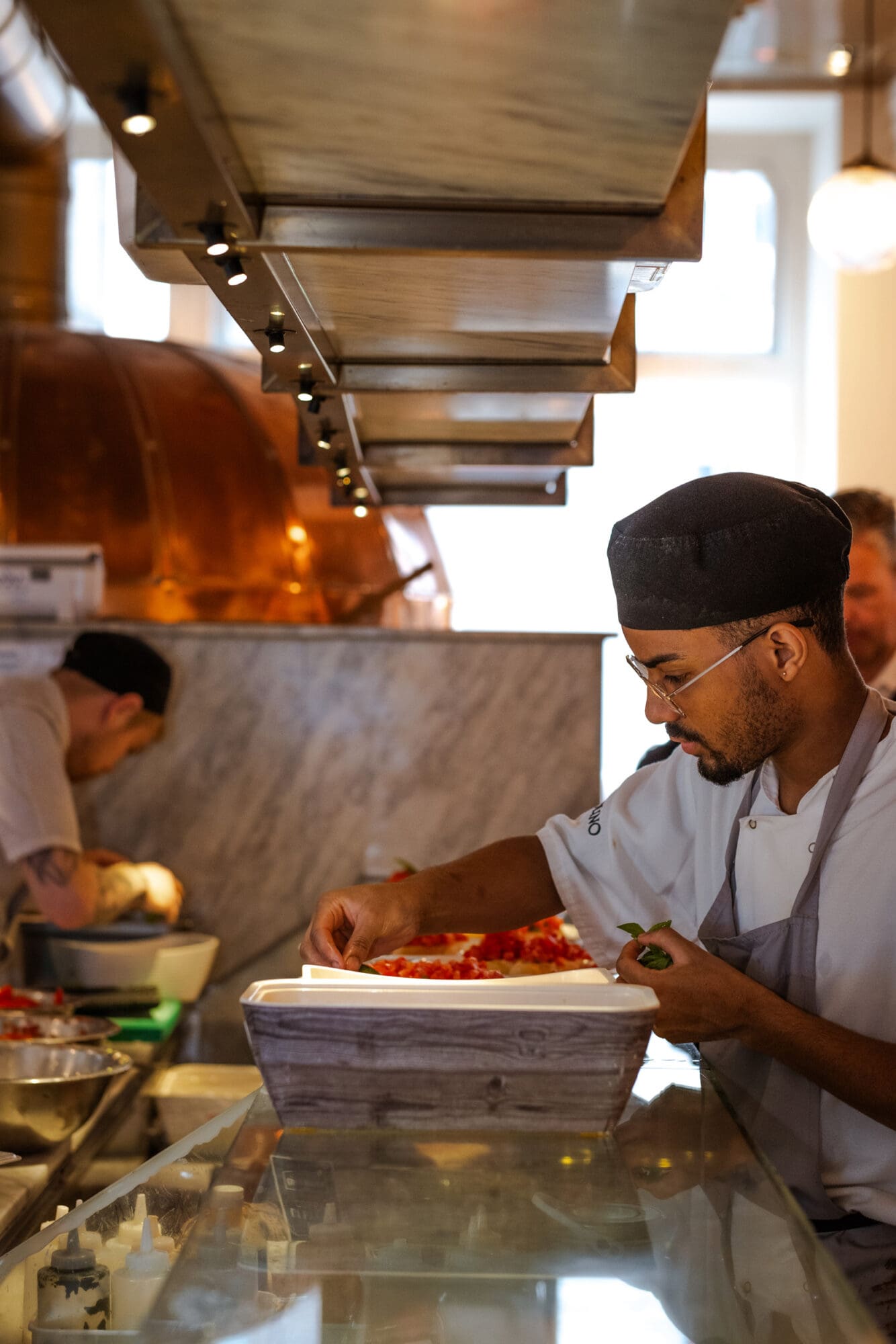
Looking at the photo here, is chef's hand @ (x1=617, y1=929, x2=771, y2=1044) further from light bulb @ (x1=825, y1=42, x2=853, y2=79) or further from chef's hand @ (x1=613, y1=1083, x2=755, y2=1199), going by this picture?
light bulb @ (x1=825, y1=42, x2=853, y2=79)

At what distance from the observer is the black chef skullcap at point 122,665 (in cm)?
357

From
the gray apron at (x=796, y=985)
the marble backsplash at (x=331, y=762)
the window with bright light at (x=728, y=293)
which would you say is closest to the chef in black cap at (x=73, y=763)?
the marble backsplash at (x=331, y=762)

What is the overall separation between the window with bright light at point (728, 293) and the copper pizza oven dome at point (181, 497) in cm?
319

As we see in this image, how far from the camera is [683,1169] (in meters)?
1.24

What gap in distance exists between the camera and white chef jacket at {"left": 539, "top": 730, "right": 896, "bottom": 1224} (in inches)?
62.7

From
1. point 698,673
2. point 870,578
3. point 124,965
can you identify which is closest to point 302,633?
point 124,965

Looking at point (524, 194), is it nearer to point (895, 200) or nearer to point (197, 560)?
point (197, 560)

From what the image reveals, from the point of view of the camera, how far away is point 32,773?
130 inches

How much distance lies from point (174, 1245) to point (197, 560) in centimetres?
375

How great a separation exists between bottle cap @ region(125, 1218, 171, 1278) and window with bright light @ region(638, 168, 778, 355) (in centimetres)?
710

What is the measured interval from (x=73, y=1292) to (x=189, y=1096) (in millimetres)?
1603

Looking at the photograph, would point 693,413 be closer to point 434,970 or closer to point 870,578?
point 870,578

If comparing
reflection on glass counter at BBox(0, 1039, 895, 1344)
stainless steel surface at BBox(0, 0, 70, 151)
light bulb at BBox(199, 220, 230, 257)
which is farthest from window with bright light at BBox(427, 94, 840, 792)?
reflection on glass counter at BBox(0, 1039, 895, 1344)

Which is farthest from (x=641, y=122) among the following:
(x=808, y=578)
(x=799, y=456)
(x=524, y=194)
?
(x=799, y=456)
